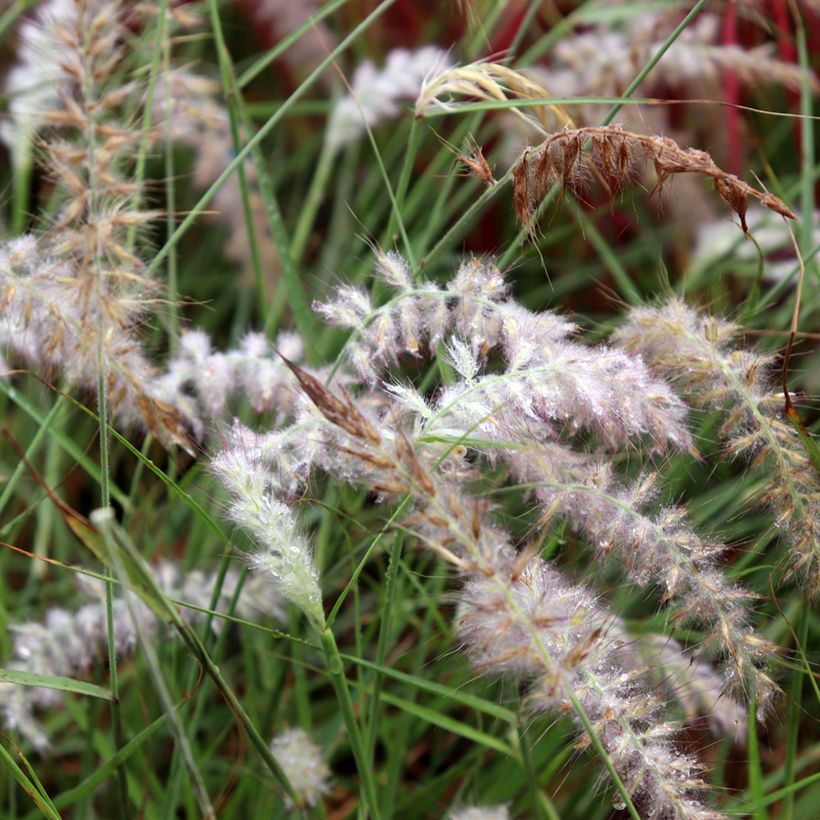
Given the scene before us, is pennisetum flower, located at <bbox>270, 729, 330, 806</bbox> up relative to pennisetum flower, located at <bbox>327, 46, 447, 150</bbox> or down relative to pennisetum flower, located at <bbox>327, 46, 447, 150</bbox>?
down

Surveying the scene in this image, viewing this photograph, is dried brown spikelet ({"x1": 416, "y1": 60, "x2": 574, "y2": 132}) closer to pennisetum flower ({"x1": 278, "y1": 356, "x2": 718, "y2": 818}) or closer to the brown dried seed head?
the brown dried seed head

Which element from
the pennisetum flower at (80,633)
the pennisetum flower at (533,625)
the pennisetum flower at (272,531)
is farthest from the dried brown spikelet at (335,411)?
the pennisetum flower at (80,633)

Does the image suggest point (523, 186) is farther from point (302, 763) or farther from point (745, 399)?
point (302, 763)

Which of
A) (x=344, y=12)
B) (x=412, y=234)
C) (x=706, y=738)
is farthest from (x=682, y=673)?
(x=344, y=12)

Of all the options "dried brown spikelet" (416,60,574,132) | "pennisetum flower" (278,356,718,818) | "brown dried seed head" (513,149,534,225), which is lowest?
"pennisetum flower" (278,356,718,818)

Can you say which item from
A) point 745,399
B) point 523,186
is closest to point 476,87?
point 523,186

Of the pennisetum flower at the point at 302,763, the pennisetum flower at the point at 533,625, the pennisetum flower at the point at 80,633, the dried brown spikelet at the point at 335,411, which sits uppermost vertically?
the dried brown spikelet at the point at 335,411

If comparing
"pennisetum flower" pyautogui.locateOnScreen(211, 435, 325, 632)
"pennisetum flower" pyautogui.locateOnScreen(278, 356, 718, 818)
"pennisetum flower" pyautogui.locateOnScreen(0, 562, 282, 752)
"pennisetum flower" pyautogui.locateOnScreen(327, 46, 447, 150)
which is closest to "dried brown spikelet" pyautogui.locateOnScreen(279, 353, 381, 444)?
"pennisetum flower" pyautogui.locateOnScreen(278, 356, 718, 818)

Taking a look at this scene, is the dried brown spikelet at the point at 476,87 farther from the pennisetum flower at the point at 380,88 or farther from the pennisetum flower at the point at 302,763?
the pennisetum flower at the point at 302,763

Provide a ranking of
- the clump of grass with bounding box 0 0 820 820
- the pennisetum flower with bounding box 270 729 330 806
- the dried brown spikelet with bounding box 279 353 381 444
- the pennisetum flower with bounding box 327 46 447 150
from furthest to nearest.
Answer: the pennisetum flower with bounding box 327 46 447 150, the pennisetum flower with bounding box 270 729 330 806, the clump of grass with bounding box 0 0 820 820, the dried brown spikelet with bounding box 279 353 381 444
